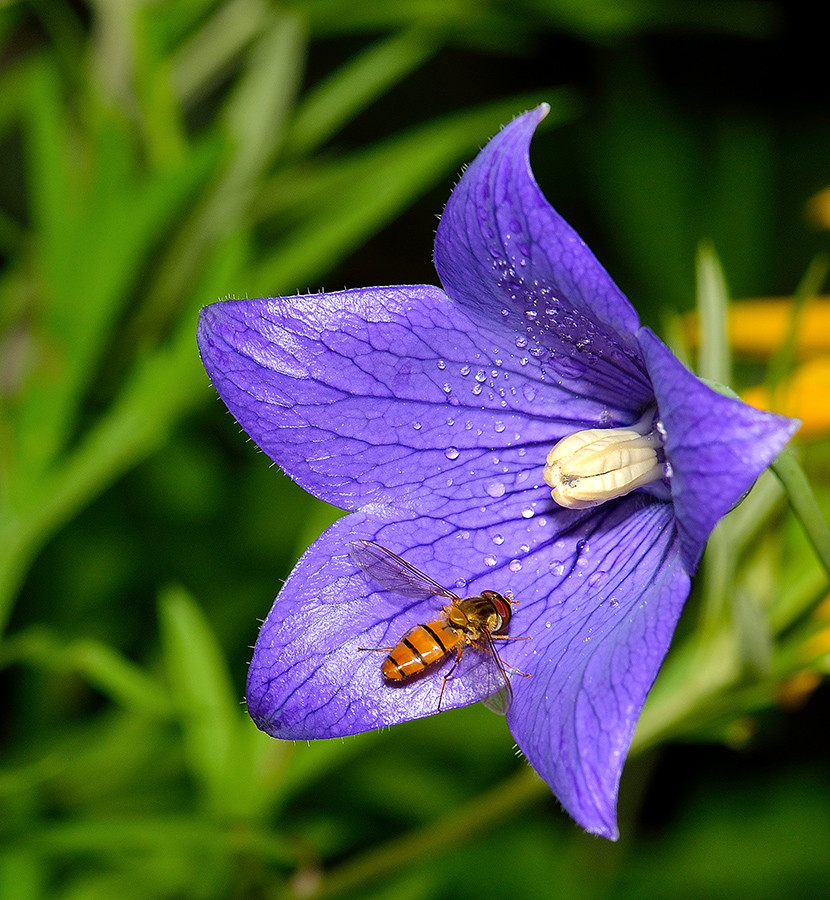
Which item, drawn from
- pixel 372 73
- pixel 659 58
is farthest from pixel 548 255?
pixel 659 58

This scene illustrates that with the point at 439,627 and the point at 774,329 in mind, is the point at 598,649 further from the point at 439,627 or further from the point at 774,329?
the point at 774,329

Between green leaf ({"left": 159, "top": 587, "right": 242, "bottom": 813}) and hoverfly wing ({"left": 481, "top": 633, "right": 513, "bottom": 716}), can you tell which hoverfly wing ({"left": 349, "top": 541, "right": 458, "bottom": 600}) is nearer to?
hoverfly wing ({"left": 481, "top": 633, "right": 513, "bottom": 716})

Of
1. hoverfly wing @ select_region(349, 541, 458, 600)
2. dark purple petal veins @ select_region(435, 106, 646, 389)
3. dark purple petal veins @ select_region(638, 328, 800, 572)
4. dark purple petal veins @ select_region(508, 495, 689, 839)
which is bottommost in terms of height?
dark purple petal veins @ select_region(508, 495, 689, 839)

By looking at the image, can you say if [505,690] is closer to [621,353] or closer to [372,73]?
[621,353]

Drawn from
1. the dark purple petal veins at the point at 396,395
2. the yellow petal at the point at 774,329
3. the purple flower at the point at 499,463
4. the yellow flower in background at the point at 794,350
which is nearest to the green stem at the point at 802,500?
the purple flower at the point at 499,463

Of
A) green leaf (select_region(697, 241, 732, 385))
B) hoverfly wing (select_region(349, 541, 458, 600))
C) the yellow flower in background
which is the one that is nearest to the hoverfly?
hoverfly wing (select_region(349, 541, 458, 600))

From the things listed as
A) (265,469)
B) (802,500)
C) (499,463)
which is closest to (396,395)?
(499,463)
